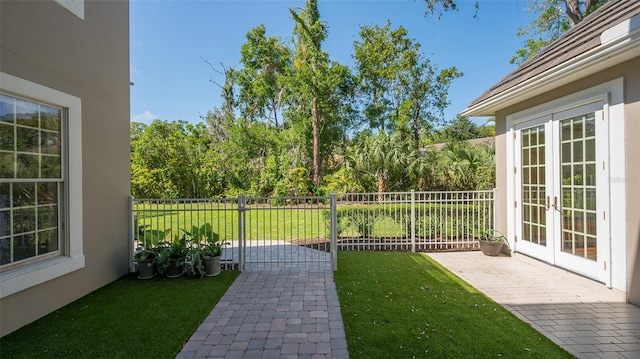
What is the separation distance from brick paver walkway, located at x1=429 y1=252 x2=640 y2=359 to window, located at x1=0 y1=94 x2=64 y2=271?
6.18m

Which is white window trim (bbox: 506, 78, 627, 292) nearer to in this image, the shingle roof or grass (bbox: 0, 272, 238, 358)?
the shingle roof

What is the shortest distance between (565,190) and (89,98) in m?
7.86

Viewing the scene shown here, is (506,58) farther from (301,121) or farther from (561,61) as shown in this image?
(561,61)

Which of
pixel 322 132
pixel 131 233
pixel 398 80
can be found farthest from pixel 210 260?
pixel 398 80

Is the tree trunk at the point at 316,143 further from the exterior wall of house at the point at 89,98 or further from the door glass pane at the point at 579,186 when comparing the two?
the door glass pane at the point at 579,186

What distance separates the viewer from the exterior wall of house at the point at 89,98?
3458 mm

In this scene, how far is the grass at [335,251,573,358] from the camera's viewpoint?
2.93 meters

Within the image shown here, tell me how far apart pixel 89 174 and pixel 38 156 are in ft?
2.43

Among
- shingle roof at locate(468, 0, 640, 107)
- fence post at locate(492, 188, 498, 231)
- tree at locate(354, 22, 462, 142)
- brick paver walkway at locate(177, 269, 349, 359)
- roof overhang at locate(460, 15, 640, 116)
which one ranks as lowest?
brick paver walkway at locate(177, 269, 349, 359)

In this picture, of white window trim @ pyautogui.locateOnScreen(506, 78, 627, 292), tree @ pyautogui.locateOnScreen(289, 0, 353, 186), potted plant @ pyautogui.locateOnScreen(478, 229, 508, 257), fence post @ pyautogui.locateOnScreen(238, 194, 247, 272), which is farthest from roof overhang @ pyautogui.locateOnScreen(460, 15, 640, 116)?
tree @ pyautogui.locateOnScreen(289, 0, 353, 186)

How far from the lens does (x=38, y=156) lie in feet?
12.6

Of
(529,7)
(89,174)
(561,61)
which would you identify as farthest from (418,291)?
(529,7)

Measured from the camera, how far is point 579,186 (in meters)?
4.79

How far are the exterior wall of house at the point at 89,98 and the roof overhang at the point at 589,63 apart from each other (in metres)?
6.94
